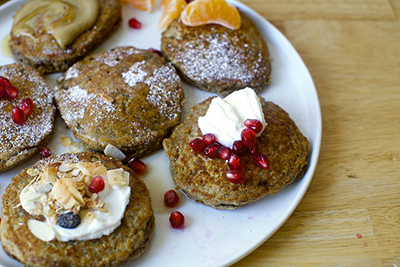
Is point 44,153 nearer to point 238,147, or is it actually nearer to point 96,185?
point 96,185

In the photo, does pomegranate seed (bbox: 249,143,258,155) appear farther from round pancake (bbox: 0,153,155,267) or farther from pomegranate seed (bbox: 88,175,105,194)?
pomegranate seed (bbox: 88,175,105,194)

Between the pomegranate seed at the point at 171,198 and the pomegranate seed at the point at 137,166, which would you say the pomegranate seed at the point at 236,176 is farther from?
the pomegranate seed at the point at 137,166

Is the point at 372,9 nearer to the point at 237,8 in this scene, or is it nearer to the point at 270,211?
the point at 237,8

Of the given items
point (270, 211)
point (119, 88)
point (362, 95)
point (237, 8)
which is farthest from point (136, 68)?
point (362, 95)

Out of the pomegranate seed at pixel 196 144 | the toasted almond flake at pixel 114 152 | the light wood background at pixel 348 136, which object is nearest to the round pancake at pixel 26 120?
the toasted almond flake at pixel 114 152

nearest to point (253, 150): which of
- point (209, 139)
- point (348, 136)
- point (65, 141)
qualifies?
point (209, 139)
